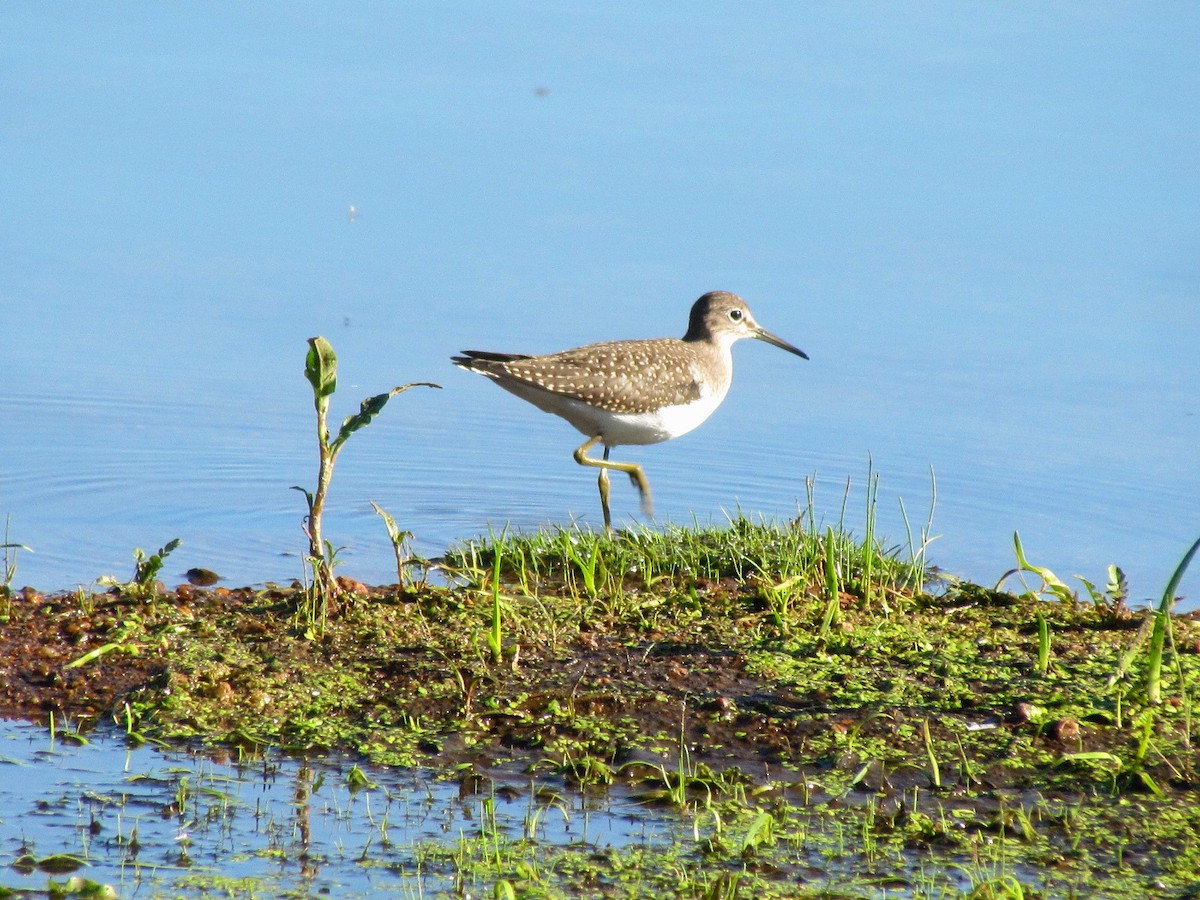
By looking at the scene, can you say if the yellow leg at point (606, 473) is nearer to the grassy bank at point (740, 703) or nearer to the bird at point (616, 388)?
the bird at point (616, 388)

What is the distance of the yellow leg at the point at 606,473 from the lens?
8.16 metres

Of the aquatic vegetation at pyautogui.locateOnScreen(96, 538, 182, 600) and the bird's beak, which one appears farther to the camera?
the bird's beak

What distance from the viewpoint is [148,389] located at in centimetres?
921

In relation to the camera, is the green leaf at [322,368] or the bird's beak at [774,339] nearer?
the green leaf at [322,368]

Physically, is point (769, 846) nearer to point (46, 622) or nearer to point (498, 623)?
point (498, 623)

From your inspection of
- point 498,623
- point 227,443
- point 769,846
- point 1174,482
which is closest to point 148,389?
point 227,443

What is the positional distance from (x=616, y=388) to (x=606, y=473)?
1.48 feet

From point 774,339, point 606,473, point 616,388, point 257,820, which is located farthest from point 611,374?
point 257,820

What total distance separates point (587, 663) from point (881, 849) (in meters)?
1.36

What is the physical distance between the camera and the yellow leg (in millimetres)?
8164

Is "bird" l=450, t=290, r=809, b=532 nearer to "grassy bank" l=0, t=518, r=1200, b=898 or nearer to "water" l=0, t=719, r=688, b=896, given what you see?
"grassy bank" l=0, t=518, r=1200, b=898

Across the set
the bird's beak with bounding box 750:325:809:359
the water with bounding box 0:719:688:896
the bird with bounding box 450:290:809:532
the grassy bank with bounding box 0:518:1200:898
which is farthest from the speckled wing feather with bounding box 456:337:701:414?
the water with bounding box 0:719:688:896

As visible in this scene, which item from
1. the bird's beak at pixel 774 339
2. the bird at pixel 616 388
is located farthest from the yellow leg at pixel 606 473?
the bird's beak at pixel 774 339

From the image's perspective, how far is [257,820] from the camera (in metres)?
3.82
